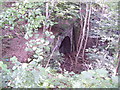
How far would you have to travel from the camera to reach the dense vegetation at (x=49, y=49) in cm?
127

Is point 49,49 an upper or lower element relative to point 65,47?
upper

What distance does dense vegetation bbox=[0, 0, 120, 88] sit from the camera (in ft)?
4.17

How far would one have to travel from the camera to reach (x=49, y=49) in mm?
2123

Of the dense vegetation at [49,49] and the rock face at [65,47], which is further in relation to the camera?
the rock face at [65,47]

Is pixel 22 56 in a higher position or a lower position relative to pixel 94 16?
lower

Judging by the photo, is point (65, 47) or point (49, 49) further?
Answer: point (65, 47)

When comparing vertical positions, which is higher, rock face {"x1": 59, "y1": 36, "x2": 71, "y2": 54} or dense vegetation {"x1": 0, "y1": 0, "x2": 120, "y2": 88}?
dense vegetation {"x1": 0, "y1": 0, "x2": 120, "y2": 88}

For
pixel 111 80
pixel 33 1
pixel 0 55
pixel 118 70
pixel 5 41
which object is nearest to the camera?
pixel 111 80

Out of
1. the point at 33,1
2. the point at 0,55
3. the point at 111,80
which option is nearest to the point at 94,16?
the point at 33,1

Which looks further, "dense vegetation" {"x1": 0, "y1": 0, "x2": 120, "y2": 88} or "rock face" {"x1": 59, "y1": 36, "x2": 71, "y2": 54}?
"rock face" {"x1": 59, "y1": 36, "x2": 71, "y2": 54}

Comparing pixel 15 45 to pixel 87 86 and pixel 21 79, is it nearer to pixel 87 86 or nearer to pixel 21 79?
pixel 21 79

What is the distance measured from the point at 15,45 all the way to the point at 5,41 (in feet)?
1.00

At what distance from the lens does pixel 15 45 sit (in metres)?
3.49

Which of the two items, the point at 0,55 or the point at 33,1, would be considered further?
the point at 0,55
